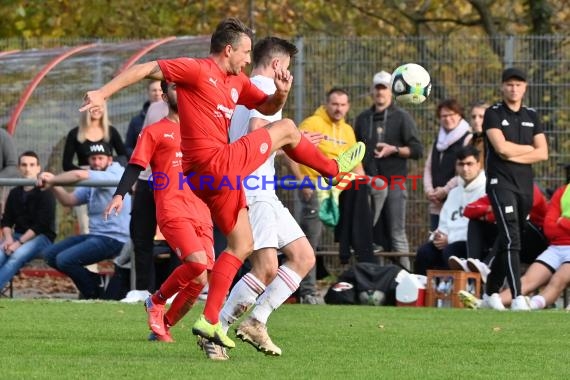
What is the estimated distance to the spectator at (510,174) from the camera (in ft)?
46.6

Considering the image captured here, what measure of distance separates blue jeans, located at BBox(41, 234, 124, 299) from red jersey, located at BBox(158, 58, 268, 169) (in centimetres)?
706

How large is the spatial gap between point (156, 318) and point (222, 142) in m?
1.93

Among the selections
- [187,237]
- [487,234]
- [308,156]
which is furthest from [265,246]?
[487,234]

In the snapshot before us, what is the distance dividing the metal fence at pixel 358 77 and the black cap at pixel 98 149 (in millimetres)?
2384

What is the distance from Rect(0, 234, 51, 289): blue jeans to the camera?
1617 cm

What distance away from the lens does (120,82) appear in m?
8.36

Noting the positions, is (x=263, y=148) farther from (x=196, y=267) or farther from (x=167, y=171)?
(x=167, y=171)

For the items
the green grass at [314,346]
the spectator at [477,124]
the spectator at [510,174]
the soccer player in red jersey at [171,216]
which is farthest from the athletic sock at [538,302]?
the soccer player in red jersey at [171,216]

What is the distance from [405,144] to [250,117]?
289 inches

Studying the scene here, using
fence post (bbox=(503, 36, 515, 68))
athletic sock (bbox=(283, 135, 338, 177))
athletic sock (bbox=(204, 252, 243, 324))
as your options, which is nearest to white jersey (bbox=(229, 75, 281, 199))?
athletic sock (bbox=(283, 135, 338, 177))

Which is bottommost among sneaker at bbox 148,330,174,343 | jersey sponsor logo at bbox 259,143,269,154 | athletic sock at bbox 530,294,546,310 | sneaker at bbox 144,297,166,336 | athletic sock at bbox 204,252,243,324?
athletic sock at bbox 530,294,546,310

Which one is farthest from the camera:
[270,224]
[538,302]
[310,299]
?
[310,299]

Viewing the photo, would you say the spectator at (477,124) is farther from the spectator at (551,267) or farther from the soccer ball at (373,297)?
the soccer ball at (373,297)

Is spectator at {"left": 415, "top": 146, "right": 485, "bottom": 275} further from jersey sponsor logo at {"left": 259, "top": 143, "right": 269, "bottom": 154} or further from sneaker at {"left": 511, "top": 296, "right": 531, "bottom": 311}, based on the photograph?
jersey sponsor logo at {"left": 259, "top": 143, "right": 269, "bottom": 154}
